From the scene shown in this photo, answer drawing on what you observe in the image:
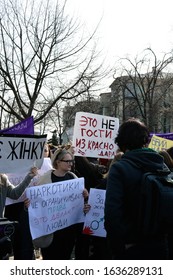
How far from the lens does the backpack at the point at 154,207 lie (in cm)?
256

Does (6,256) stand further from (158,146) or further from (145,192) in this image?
(158,146)

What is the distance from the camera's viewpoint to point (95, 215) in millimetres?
4672

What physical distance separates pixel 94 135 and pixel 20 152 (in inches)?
64.2

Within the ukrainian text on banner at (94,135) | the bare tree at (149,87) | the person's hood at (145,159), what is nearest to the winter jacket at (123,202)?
the person's hood at (145,159)

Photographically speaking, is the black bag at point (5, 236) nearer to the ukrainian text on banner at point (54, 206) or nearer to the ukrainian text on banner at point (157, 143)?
the ukrainian text on banner at point (54, 206)

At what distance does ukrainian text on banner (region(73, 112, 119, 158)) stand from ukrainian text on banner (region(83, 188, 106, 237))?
49.0 inches

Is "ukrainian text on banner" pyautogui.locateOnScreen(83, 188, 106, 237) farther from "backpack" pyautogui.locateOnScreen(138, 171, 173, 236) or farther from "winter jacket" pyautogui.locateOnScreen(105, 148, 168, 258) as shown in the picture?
"backpack" pyautogui.locateOnScreen(138, 171, 173, 236)

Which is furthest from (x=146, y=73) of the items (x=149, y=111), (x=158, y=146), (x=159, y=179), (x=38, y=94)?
(x=159, y=179)

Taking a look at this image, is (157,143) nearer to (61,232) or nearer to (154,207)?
(61,232)

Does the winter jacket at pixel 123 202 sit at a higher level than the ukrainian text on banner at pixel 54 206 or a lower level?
higher

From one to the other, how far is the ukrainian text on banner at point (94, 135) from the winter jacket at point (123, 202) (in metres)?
3.15

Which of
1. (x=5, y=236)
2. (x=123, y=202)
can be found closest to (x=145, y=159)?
(x=123, y=202)

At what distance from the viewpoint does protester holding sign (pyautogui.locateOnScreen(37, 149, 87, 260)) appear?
4.43 metres

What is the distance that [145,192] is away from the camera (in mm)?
2590
